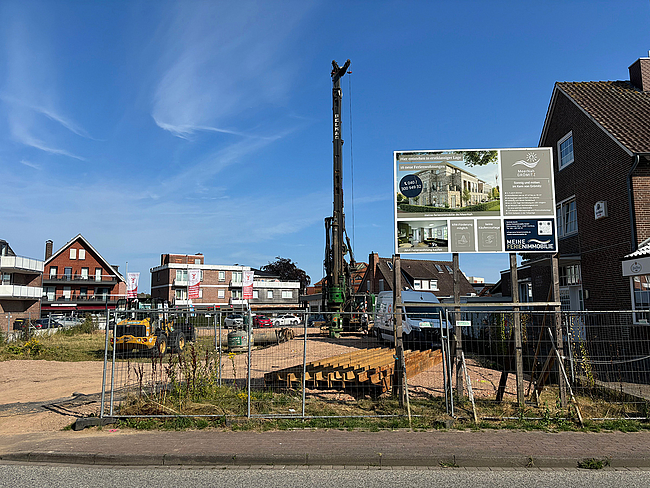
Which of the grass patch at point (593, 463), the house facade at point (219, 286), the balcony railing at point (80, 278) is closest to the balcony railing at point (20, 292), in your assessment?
the balcony railing at point (80, 278)

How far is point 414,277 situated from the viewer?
2211 inches

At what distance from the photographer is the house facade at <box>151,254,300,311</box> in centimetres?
7031

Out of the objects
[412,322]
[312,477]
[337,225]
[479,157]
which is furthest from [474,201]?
[337,225]

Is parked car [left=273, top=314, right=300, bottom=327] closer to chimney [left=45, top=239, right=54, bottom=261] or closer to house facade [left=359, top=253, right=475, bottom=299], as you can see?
house facade [left=359, top=253, right=475, bottom=299]

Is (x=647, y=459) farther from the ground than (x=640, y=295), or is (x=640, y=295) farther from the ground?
(x=640, y=295)

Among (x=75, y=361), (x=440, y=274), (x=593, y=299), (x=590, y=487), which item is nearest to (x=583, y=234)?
(x=593, y=299)

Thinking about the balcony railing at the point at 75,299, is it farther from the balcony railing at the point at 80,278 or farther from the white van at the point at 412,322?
the white van at the point at 412,322

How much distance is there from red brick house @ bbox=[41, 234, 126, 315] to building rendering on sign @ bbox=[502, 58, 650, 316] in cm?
5693

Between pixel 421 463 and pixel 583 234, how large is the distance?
51.7 ft

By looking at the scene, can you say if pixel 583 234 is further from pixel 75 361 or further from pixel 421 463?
pixel 75 361

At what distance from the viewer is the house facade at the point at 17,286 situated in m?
44.2

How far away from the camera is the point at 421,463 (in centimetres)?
649

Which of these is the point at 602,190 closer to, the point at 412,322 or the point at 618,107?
the point at 618,107

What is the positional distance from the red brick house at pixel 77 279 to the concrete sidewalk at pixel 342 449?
2365 inches
